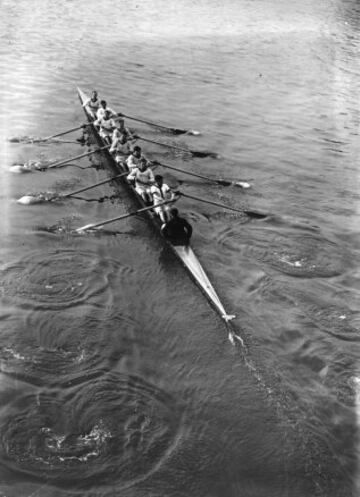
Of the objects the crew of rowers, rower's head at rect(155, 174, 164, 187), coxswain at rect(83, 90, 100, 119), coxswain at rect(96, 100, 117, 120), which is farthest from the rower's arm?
coxswain at rect(83, 90, 100, 119)

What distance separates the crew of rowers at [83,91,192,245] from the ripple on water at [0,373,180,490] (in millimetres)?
6175

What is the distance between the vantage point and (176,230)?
1684cm

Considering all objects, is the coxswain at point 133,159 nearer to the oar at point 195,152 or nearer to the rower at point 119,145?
the rower at point 119,145

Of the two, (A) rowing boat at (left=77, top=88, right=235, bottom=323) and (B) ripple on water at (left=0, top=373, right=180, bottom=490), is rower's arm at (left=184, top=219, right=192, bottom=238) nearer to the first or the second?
(A) rowing boat at (left=77, top=88, right=235, bottom=323)

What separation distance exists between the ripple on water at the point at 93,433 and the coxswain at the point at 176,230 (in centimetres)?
599

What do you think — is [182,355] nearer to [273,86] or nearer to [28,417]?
[28,417]

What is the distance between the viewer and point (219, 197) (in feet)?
70.2

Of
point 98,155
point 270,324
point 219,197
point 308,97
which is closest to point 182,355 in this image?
point 270,324

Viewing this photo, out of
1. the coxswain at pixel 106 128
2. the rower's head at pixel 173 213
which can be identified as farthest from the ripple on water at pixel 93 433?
the coxswain at pixel 106 128

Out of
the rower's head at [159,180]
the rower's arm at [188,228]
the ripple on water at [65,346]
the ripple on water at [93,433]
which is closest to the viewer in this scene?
the ripple on water at [93,433]

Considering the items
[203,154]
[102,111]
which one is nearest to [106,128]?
[102,111]

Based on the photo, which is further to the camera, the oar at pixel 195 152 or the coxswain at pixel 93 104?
the coxswain at pixel 93 104

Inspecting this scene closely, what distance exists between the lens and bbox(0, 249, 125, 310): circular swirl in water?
1436 cm

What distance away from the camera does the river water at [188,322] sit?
10.4 metres
